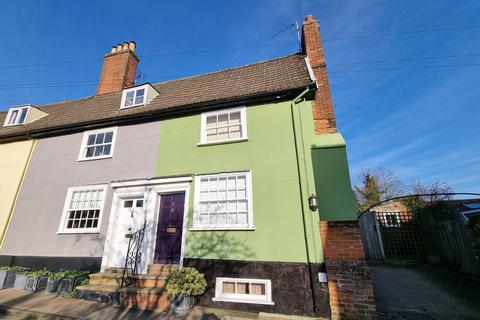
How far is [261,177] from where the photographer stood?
7.42 m

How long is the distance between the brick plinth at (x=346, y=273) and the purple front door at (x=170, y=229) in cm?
467

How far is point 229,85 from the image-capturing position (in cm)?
1003

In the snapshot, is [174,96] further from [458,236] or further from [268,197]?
[458,236]

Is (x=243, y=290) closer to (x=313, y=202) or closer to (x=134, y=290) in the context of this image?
(x=134, y=290)

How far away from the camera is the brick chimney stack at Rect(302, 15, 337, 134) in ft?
26.2

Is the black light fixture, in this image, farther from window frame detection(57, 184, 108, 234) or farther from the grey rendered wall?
window frame detection(57, 184, 108, 234)

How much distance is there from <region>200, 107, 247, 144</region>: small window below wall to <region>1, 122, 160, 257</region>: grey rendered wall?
209 cm

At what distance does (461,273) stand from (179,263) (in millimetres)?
10631

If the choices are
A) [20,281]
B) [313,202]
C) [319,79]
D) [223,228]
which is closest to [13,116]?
[20,281]

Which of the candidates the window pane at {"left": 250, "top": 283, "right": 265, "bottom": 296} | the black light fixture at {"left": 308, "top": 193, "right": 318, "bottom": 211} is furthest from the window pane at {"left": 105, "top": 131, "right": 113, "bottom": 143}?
the black light fixture at {"left": 308, "top": 193, "right": 318, "bottom": 211}

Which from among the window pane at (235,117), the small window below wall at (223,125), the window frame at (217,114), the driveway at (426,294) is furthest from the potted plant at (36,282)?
the driveway at (426,294)

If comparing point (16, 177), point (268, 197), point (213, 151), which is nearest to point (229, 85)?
point (213, 151)

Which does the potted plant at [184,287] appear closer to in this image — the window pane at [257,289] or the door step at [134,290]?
the door step at [134,290]

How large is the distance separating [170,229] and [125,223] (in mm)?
1986
